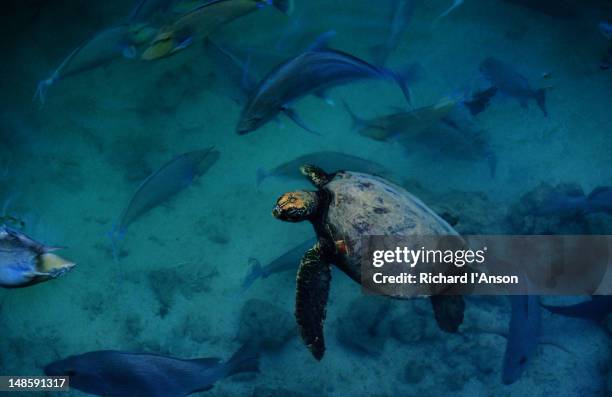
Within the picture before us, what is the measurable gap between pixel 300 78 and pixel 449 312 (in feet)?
6.28

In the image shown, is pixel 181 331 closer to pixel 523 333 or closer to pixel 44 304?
pixel 44 304

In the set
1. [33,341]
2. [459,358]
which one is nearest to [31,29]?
[33,341]

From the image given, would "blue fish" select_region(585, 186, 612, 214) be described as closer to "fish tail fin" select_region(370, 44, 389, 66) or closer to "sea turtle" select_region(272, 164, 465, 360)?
"sea turtle" select_region(272, 164, 465, 360)

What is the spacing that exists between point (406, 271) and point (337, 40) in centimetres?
502

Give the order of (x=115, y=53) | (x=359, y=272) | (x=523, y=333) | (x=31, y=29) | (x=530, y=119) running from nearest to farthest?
(x=359, y=272)
(x=523, y=333)
(x=115, y=53)
(x=530, y=119)
(x=31, y=29)

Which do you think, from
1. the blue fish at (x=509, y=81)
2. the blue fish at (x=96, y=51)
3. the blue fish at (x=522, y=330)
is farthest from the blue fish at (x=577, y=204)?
the blue fish at (x=96, y=51)

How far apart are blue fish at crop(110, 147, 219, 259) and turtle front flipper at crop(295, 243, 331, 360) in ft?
5.12

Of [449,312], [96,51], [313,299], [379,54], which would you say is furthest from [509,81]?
[96,51]

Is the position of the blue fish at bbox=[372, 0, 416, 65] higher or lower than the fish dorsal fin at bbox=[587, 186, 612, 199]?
higher

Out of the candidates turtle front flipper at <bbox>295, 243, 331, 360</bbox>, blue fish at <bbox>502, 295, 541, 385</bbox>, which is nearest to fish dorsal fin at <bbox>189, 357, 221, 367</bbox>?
turtle front flipper at <bbox>295, 243, 331, 360</bbox>

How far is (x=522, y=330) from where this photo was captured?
2.86m

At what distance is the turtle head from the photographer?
2.37 metres

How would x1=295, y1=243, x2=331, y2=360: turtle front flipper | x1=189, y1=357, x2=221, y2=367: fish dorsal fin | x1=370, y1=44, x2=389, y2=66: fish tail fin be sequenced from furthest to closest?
x1=370, y1=44, x2=389, y2=66: fish tail fin < x1=189, y1=357, x2=221, y2=367: fish dorsal fin < x1=295, y1=243, x2=331, y2=360: turtle front flipper

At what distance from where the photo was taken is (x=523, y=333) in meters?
2.86
